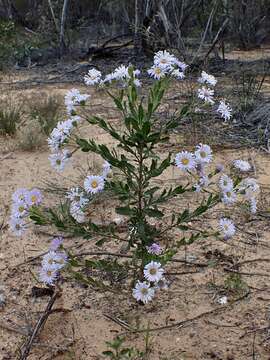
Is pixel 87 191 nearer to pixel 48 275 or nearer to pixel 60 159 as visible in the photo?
pixel 60 159

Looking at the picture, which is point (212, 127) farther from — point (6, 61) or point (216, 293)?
point (6, 61)

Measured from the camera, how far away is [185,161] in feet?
6.95

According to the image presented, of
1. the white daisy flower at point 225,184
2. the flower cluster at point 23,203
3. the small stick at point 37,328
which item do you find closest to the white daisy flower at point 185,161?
the white daisy flower at point 225,184

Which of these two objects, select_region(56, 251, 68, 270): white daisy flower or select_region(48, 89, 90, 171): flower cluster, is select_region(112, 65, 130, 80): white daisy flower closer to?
select_region(48, 89, 90, 171): flower cluster

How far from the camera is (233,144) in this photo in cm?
470

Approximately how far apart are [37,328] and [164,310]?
0.58 meters

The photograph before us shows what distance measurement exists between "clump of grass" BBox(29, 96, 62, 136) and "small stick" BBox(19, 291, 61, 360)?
259cm

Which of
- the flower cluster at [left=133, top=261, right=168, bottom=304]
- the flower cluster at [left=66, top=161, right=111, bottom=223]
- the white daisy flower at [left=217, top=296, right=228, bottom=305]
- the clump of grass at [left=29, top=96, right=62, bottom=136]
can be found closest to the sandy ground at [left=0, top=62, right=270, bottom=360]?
the white daisy flower at [left=217, top=296, right=228, bottom=305]

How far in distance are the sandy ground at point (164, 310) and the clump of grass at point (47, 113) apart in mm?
1858

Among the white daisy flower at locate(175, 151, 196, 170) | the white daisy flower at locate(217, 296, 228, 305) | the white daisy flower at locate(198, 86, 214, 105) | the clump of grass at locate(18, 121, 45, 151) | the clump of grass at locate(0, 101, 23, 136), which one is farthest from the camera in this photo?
the clump of grass at locate(0, 101, 23, 136)

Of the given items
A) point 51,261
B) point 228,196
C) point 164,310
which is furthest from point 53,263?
point 228,196

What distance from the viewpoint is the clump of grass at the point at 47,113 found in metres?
4.96

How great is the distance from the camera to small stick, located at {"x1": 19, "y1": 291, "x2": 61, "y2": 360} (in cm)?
217

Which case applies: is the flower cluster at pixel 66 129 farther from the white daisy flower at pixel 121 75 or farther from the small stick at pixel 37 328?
the small stick at pixel 37 328
